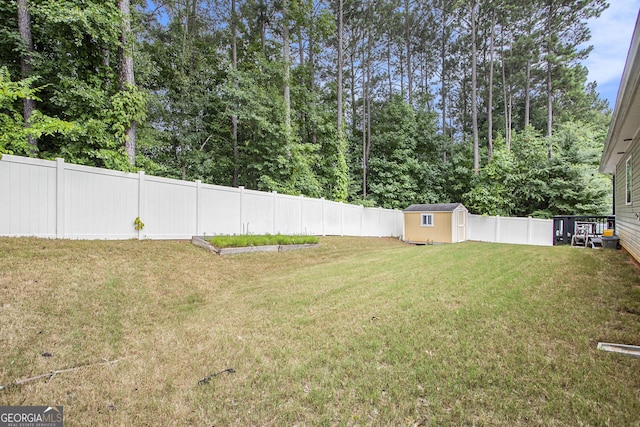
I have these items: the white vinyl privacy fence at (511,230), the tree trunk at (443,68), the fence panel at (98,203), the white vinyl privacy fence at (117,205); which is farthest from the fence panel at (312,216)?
the tree trunk at (443,68)

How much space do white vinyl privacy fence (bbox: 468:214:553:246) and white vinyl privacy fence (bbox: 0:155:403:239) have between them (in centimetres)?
1184

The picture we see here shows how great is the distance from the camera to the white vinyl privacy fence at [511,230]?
49.8 ft

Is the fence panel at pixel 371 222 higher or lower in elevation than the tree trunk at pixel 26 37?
lower

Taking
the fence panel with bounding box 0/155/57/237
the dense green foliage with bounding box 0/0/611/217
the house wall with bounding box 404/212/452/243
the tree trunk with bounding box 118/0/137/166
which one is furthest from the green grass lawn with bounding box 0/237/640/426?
the house wall with bounding box 404/212/452/243

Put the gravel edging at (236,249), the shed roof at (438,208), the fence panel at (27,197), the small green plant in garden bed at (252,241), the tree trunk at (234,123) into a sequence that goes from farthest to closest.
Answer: the shed roof at (438,208), the tree trunk at (234,123), the small green plant in garden bed at (252,241), the gravel edging at (236,249), the fence panel at (27,197)

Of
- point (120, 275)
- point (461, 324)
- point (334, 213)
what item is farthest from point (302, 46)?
point (461, 324)

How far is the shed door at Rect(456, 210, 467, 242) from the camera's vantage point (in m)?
15.5

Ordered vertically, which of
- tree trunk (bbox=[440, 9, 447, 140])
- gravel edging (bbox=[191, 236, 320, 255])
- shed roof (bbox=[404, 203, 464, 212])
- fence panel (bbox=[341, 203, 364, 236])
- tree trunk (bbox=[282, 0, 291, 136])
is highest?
tree trunk (bbox=[440, 9, 447, 140])

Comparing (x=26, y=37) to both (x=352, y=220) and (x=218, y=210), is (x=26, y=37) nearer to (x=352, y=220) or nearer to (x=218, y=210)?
(x=218, y=210)

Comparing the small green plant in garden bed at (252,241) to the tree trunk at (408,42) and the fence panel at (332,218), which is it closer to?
the fence panel at (332,218)

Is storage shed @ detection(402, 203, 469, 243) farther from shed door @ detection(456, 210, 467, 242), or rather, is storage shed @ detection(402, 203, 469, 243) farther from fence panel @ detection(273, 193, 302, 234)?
fence panel @ detection(273, 193, 302, 234)

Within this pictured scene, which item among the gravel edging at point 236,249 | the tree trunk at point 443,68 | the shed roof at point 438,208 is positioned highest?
the tree trunk at point 443,68

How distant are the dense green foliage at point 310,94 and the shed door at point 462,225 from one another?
1912mm

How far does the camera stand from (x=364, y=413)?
6.79 feet
